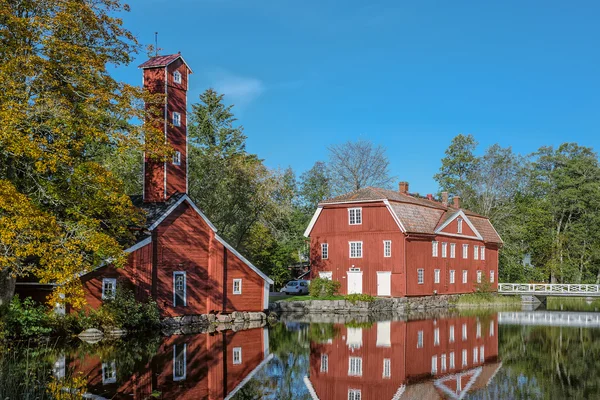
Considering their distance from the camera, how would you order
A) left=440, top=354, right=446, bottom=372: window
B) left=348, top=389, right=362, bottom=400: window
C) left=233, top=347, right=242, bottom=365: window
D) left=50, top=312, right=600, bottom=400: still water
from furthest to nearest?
left=233, top=347, right=242, bottom=365: window
left=440, top=354, right=446, bottom=372: window
left=50, top=312, right=600, bottom=400: still water
left=348, top=389, right=362, bottom=400: window

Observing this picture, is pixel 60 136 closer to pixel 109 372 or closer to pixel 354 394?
pixel 109 372

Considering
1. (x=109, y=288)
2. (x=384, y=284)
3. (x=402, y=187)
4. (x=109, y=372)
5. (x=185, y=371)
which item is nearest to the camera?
(x=109, y=372)

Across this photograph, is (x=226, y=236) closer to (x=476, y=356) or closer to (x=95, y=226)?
(x=95, y=226)

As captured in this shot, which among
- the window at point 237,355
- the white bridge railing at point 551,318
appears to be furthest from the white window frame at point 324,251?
the window at point 237,355

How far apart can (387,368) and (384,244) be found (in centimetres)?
2489

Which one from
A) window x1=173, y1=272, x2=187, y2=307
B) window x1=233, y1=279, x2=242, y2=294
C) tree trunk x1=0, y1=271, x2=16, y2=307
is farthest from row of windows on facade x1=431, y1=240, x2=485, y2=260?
tree trunk x1=0, y1=271, x2=16, y2=307

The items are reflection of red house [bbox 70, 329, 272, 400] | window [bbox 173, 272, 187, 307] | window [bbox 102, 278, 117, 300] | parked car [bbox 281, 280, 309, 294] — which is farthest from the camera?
parked car [bbox 281, 280, 309, 294]

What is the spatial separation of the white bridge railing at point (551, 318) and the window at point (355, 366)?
650 inches

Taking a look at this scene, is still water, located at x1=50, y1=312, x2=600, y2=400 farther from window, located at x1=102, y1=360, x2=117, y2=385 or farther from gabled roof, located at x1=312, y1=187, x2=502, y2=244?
gabled roof, located at x1=312, y1=187, x2=502, y2=244

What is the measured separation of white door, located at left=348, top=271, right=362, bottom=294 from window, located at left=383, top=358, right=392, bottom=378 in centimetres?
2333

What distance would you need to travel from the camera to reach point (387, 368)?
1852cm

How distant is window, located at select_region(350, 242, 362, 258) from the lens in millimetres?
43844

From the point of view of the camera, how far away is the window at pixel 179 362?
55.0 ft

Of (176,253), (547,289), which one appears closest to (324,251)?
(176,253)
